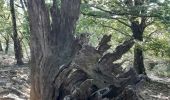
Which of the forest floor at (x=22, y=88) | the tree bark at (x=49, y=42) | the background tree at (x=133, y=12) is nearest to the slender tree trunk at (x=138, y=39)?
the background tree at (x=133, y=12)

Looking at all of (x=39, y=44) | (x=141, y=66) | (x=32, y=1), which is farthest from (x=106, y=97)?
(x=141, y=66)

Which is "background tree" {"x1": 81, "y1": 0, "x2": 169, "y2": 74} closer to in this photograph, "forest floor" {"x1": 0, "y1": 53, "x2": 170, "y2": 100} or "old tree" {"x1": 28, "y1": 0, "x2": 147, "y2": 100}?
"forest floor" {"x1": 0, "y1": 53, "x2": 170, "y2": 100}

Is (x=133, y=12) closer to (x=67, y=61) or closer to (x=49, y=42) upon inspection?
(x=67, y=61)

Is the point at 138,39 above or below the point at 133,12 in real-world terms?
below

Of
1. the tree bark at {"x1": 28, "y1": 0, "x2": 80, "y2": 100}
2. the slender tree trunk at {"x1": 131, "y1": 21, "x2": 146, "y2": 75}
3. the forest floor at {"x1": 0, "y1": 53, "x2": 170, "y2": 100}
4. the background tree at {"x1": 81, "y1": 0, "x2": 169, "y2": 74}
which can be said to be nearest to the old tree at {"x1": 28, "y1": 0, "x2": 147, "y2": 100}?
the tree bark at {"x1": 28, "y1": 0, "x2": 80, "y2": 100}

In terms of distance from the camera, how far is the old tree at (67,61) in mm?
6609

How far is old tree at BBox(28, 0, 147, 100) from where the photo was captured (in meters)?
6.61

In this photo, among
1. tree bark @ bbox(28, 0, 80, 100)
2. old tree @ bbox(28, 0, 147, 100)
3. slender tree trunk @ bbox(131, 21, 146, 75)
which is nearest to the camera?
old tree @ bbox(28, 0, 147, 100)

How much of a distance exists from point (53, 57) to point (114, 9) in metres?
7.11

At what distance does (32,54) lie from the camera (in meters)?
7.36

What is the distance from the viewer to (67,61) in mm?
7352

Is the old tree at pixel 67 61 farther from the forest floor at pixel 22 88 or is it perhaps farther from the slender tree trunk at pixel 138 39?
the slender tree trunk at pixel 138 39

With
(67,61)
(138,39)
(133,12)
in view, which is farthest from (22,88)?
(138,39)

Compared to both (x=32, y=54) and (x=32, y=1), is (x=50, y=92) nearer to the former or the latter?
(x=32, y=54)
